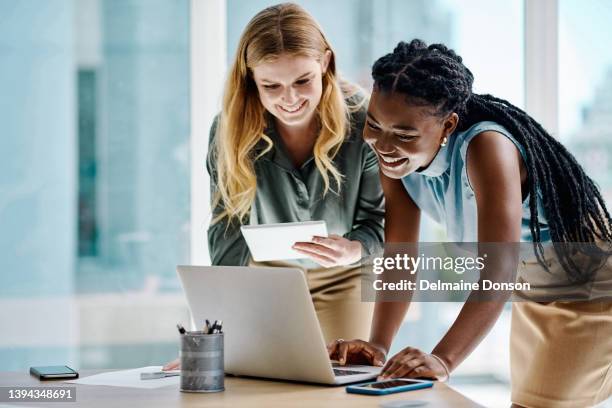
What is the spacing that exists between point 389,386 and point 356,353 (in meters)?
0.32

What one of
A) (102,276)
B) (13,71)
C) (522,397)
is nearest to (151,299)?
(102,276)

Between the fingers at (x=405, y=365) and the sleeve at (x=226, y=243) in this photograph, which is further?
the sleeve at (x=226, y=243)

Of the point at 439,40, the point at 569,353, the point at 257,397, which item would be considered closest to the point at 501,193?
the point at 569,353

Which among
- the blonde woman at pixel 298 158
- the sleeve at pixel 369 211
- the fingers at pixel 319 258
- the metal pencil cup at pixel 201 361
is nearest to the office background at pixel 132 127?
the blonde woman at pixel 298 158

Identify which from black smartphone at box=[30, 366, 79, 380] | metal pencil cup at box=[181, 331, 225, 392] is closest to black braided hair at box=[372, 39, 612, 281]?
metal pencil cup at box=[181, 331, 225, 392]

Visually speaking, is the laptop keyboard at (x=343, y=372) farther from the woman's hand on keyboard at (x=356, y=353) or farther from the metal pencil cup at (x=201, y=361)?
the metal pencil cup at (x=201, y=361)

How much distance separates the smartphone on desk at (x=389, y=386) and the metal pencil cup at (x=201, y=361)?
24cm

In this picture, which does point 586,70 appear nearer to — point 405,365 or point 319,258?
point 319,258

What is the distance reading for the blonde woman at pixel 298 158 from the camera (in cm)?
226

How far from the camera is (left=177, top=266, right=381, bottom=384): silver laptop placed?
152 cm

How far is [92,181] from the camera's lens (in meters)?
3.26

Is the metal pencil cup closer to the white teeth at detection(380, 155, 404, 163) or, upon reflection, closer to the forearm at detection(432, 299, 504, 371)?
the forearm at detection(432, 299, 504, 371)

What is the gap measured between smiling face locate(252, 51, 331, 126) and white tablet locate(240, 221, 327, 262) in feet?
1.08

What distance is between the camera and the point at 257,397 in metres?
1.49
